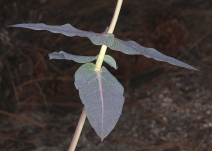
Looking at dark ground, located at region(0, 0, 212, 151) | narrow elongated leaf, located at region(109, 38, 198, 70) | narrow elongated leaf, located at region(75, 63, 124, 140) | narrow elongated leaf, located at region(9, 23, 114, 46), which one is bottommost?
dark ground, located at region(0, 0, 212, 151)

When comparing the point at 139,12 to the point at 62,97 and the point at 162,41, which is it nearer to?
the point at 162,41

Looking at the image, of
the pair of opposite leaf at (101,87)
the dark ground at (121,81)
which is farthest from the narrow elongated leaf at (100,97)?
the dark ground at (121,81)

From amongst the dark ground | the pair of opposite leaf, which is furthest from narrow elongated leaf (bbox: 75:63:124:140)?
the dark ground

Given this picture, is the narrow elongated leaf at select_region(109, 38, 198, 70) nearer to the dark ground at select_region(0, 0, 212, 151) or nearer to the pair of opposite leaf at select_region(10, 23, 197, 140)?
the pair of opposite leaf at select_region(10, 23, 197, 140)

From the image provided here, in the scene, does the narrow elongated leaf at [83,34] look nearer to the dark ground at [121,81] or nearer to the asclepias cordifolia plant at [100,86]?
the asclepias cordifolia plant at [100,86]

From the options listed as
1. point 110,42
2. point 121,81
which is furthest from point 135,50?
point 121,81

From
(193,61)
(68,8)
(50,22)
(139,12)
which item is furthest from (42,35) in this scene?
(193,61)

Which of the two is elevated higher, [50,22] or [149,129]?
[50,22]

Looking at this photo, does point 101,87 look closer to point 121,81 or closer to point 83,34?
point 83,34
